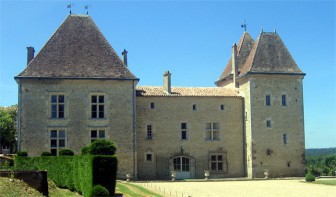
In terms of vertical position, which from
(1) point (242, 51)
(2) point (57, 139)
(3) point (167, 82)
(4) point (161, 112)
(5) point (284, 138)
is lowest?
(5) point (284, 138)

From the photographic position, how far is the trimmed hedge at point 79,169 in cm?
2014

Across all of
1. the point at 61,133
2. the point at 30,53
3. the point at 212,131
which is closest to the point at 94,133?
the point at 61,133

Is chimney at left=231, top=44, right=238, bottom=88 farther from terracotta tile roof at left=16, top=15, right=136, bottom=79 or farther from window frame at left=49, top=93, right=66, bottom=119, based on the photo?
window frame at left=49, top=93, right=66, bottom=119

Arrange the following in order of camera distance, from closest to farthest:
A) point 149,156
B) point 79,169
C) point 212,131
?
1. point 79,169
2. point 149,156
3. point 212,131

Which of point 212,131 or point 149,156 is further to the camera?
point 212,131

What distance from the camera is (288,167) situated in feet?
116

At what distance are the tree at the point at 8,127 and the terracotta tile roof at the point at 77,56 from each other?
21667 millimetres

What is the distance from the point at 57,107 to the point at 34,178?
12.0 meters

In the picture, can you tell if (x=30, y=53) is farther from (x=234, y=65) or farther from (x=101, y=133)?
(x=234, y=65)

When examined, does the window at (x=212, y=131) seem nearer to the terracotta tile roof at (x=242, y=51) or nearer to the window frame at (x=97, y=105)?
the terracotta tile roof at (x=242, y=51)

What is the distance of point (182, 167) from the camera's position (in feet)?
115

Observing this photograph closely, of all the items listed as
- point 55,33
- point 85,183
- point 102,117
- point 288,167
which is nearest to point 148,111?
point 102,117

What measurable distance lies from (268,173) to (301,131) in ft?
13.7

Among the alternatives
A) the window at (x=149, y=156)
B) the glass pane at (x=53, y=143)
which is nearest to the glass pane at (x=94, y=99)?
Answer: the glass pane at (x=53, y=143)
